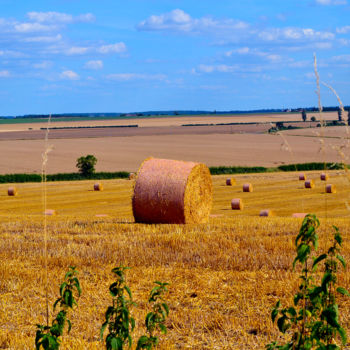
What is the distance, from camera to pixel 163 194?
19.0 metres

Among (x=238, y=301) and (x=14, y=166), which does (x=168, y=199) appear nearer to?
(x=238, y=301)

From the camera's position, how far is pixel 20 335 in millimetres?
6855

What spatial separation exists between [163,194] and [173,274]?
919cm

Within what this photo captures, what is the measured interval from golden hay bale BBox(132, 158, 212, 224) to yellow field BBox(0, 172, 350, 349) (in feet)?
6.96

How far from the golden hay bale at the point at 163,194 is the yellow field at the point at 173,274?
212cm

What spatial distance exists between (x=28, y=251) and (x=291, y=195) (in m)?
23.4

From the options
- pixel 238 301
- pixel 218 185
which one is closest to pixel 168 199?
pixel 238 301

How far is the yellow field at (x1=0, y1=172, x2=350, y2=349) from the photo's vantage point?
23.0 feet

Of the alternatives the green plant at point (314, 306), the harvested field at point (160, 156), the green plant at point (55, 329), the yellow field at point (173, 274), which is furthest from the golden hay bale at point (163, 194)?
the harvested field at point (160, 156)

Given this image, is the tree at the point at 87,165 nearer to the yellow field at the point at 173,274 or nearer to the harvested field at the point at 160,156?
the harvested field at the point at 160,156

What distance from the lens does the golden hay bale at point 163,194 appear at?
18.8 metres

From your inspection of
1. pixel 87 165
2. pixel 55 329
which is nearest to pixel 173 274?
pixel 55 329

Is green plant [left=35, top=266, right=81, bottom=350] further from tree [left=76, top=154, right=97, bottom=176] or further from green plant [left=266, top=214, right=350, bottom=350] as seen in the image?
tree [left=76, top=154, right=97, bottom=176]

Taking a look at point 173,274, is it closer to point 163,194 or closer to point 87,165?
point 163,194
